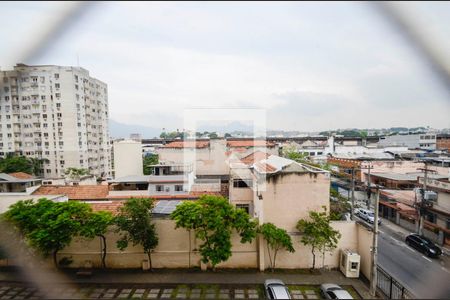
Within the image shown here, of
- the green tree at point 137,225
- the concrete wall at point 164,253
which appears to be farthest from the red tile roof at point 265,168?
the green tree at point 137,225

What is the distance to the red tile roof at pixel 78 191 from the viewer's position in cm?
1120

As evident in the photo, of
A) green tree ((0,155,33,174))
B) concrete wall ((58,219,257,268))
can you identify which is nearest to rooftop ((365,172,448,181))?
concrete wall ((58,219,257,268))

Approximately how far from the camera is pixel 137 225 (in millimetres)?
6688

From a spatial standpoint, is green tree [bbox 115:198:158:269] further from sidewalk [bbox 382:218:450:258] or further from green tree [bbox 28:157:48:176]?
green tree [bbox 28:157:48:176]

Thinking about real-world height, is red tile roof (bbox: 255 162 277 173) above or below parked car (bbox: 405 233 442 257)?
above

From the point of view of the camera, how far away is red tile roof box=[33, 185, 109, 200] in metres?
11.2

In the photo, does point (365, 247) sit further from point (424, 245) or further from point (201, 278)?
point (201, 278)

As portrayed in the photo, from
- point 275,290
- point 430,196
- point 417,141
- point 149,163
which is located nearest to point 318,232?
point 275,290

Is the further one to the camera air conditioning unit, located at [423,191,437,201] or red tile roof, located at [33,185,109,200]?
red tile roof, located at [33,185,109,200]

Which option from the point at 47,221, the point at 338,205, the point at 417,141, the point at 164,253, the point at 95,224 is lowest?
the point at 164,253

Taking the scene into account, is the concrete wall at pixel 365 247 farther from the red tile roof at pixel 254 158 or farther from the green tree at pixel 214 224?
the red tile roof at pixel 254 158

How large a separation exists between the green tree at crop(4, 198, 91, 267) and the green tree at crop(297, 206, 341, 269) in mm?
5815

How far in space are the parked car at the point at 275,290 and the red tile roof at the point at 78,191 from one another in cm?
828

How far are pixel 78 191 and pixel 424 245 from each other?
14.2m
